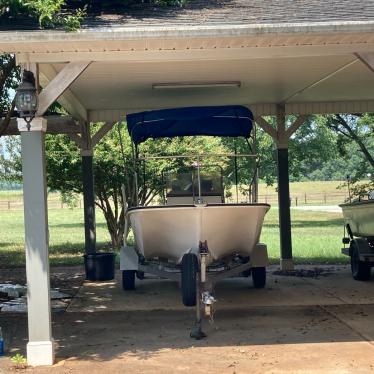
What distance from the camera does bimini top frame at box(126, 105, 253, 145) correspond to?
9320 mm

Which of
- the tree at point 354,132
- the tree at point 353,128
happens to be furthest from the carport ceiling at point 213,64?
the tree at point 354,132

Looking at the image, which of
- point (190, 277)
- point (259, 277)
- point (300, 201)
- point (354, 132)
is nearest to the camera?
point (190, 277)

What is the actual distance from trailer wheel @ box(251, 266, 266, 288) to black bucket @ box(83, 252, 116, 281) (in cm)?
299

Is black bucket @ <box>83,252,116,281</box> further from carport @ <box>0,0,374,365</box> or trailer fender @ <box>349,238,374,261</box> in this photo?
trailer fender @ <box>349,238,374,261</box>

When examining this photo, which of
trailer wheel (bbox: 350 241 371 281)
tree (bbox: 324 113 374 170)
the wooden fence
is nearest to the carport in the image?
trailer wheel (bbox: 350 241 371 281)

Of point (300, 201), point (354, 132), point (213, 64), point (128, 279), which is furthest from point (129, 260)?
point (300, 201)

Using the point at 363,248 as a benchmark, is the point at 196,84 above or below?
above

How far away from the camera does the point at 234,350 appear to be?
653 centimetres

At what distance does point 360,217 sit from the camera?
11.2 metres

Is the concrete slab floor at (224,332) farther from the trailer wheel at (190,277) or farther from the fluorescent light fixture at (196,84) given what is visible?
the fluorescent light fixture at (196,84)

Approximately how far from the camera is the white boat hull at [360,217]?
34.7ft

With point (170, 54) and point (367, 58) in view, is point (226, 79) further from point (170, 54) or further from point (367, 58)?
point (367, 58)

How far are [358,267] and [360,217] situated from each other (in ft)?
3.07

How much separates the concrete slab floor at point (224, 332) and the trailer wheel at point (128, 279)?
164 mm
